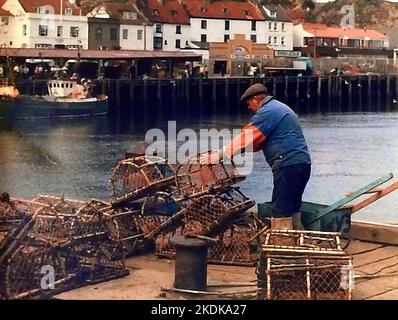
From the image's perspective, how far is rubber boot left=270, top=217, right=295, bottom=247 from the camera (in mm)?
3852

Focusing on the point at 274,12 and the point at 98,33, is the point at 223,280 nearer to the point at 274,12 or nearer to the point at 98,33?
the point at 98,33

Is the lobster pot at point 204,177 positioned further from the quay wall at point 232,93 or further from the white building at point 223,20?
the white building at point 223,20

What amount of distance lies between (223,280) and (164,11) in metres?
51.3

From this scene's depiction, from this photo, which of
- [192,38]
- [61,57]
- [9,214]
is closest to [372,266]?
[9,214]

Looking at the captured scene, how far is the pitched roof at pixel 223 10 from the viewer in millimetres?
56812

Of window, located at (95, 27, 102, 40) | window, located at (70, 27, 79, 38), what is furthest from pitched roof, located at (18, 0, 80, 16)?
window, located at (95, 27, 102, 40)

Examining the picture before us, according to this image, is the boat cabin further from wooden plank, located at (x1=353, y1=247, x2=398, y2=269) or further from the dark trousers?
the dark trousers

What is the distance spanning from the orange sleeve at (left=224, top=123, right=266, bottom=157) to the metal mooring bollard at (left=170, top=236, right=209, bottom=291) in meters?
0.45

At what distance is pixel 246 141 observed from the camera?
3.84 meters

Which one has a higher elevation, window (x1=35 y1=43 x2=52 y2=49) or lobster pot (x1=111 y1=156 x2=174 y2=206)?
window (x1=35 y1=43 x2=52 y2=49)

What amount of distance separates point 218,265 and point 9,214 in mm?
1227

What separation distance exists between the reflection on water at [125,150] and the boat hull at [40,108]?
70 centimetres

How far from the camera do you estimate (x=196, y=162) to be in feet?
15.3

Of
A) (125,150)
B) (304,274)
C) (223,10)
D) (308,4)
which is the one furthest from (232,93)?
(304,274)
